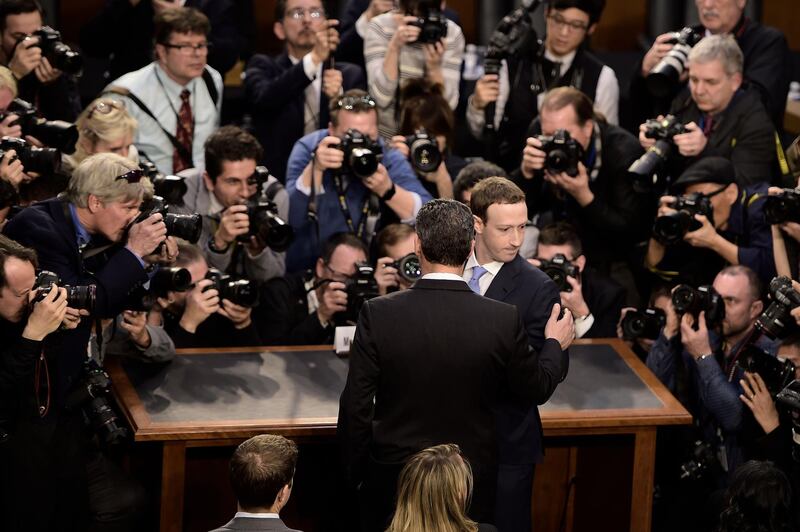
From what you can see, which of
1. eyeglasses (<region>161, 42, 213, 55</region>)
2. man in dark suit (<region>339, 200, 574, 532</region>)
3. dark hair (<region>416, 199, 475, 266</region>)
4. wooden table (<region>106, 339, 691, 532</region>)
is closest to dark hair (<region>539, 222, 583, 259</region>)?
wooden table (<region>106, 339, 691, 532</region>)

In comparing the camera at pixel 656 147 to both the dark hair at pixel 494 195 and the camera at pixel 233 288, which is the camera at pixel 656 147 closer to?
the dark hair at pixel 494 195

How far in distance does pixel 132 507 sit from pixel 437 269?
1498 millimetres

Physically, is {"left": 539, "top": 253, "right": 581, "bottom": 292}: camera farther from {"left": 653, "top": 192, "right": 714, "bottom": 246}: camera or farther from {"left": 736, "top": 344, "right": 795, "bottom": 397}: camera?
{"left": 736, "top": 344, "right": 795, "bottom": 397}: camera

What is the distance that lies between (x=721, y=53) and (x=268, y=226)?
2022mm

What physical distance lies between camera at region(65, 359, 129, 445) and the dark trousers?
121 centimetres

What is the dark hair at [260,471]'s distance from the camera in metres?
3.66

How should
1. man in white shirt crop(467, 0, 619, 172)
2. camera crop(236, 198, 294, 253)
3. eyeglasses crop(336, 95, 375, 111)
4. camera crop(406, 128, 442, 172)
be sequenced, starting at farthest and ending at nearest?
man in white shirt crop(467, 0, 619, 172) → camera crop(406, 128, 442, 172) → eyeglasses crop(336, 95, 375, 111) → camera crop(236, 198, 294, 253)

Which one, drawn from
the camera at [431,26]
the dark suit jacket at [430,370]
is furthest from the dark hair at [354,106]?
the dark suit jacket at [430,370]

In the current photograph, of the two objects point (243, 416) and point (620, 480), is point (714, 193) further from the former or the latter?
point (243, 416)

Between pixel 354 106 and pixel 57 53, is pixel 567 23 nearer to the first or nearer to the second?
pixel 354 106

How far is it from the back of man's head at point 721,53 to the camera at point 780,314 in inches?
52.0

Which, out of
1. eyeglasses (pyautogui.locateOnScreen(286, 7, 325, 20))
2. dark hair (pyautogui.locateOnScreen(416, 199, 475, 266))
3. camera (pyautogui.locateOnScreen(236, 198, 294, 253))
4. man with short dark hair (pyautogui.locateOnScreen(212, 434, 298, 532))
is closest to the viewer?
man with short dark hair (pyautogui.locateOnScreen(212, 434, 298, 532))

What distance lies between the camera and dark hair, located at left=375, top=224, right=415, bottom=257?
538cm

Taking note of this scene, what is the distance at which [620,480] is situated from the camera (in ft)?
16.3
